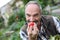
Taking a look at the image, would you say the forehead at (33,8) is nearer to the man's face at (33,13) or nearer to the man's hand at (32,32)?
the man's face at (33,13)

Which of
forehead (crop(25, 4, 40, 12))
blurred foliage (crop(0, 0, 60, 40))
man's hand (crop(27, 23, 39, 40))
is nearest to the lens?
man's hand (crop(27, 23, 39, 40))

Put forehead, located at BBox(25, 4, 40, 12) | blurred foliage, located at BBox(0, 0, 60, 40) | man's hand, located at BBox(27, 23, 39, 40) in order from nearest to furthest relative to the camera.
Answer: man's hand, located at BBox(27, 23, 39, 40) < forehead, located at BBox(25, 4, 40, 12) < blurred foliage, located at BBox(0, 0, 60, 40)

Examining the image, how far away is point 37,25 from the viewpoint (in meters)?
3.67

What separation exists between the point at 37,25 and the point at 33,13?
0.17 metres

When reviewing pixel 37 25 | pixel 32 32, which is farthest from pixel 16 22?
pixel 32 32

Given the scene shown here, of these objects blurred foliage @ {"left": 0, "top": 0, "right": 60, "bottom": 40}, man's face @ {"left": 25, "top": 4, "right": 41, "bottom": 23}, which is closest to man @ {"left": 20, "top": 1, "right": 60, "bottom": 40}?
man's face @ {"left": 25, "top": 4, "right": 41, "bottom": 23}

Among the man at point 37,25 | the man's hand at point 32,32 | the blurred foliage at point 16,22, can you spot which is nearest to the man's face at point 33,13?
the man at point 37,25

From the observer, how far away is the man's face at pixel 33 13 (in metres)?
3.58

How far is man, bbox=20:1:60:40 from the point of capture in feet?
11.5

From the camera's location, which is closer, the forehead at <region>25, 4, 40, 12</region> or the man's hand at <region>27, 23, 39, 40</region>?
the man's hand at <region>27, 23, 39, 40</region>

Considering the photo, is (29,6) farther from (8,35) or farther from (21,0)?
(21,0)

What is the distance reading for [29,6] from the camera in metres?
3.62

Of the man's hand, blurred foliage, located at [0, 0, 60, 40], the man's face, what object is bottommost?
blurred foliage, located at [0, 0, 60, 40]

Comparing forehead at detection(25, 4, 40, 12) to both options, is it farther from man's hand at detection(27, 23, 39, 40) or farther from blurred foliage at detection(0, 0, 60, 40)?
blurred foliage at detection(0, 0, 60, 40)
